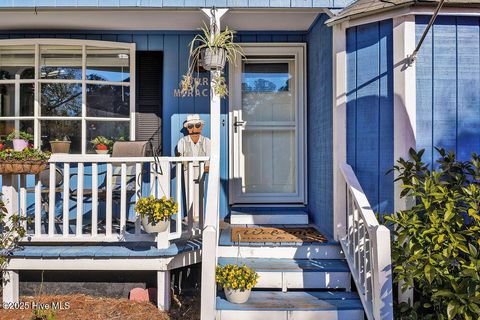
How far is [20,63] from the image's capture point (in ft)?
14.3

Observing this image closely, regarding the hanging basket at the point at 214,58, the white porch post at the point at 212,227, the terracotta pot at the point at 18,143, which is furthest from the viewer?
the terracotta pot at the point at 18,143

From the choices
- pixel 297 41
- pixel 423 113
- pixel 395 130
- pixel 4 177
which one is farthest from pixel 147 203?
pixel 297 41

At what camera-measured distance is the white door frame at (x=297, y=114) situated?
4422mm

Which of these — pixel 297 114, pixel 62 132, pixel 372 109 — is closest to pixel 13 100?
pixel 62 132

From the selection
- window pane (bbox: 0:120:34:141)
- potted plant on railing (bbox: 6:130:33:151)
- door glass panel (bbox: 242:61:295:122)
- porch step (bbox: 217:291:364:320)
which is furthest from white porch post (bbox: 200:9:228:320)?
window pane (bbox: 0:120:34:141)

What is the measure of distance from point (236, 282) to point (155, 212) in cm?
80

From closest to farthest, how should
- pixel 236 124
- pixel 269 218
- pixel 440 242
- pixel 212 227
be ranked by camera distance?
pixel 440 242
pixel 212 227
pixel 269 218
pixel 236 124

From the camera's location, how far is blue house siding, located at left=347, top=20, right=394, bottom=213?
3111mm

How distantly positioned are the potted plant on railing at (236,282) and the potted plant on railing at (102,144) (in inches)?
85.2

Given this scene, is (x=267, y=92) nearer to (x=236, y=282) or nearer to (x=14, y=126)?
(x=236, y=282)

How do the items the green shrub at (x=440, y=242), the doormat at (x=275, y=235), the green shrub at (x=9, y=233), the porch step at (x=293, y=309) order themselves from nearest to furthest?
the green shrub at (x=440, y=242), the porch step at (x=293, y=309), the green shrub at (x=9, y=233), the doormat at (x=275, y=235)

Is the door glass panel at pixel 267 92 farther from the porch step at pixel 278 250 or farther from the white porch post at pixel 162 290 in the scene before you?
the white porch post at pixel 162 290

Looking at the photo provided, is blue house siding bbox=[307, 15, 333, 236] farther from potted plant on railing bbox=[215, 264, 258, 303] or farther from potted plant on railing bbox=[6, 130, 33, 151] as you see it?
potted plant on railing bbox=[6, 130, 33, 151]

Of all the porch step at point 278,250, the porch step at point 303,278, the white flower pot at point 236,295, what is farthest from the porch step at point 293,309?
the porch step at point 278,250
